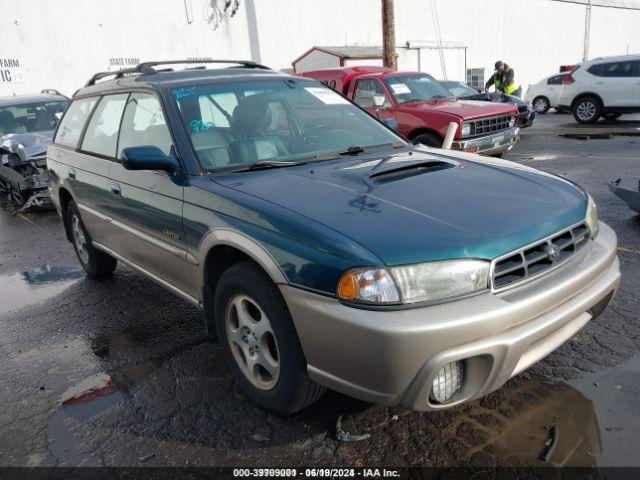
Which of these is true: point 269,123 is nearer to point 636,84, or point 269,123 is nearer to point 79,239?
point 79,239

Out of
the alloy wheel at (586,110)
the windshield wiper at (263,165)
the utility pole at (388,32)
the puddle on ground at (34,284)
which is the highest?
the utility pole at (388,32)

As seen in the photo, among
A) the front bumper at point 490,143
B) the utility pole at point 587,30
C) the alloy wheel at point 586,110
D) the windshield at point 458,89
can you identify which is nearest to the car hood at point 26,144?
the front bumper at point 490,143

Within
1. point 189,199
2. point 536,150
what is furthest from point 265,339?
point 536,150

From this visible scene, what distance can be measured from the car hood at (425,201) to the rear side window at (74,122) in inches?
88.5

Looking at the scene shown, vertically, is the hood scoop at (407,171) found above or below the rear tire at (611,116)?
above

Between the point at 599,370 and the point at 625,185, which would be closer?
the point at 599,370

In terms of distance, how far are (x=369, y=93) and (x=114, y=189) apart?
648 cm

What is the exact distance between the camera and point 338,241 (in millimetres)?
2217

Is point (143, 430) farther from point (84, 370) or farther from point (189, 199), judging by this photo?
point (189, 199)

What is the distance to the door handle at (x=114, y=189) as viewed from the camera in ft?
12.4

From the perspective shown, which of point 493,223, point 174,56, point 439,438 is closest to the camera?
point 493,223

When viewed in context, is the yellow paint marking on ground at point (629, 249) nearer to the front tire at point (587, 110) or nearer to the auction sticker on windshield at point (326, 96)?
the auction sticker on windshield at point (326, 96)

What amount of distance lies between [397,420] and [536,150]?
10176 millimetres

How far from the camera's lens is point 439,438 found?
2.56 meters
